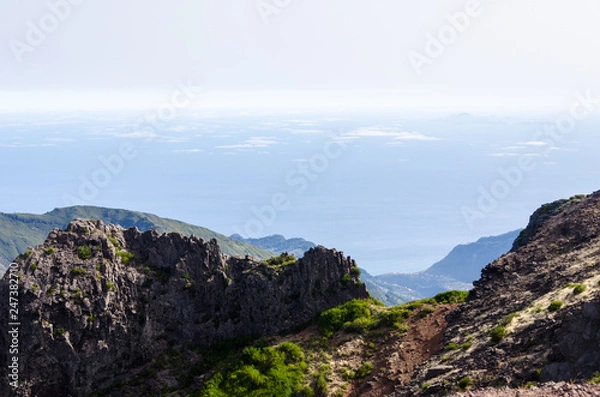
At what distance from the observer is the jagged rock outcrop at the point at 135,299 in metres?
46.6

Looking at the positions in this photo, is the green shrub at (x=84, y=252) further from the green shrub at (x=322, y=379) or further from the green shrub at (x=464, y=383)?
the green shrub at (x=464, y=383)

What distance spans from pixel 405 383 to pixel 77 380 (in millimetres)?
30255

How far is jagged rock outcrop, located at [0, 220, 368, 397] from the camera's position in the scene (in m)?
46.6

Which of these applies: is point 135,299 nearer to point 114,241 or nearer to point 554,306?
point 114,241

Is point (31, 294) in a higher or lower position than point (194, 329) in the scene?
higher

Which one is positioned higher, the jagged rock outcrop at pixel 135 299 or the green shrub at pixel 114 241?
the green shrub at pixel 114 241

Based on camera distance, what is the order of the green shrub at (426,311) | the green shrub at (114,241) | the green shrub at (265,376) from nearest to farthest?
the green shrub at (265,376), the green shrub at (426,311), the green shrub at (114,241)

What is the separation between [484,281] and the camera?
44688 mm

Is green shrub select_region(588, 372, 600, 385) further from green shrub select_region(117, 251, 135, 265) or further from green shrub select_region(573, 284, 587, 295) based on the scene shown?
green shrub select_region(117, 251, 135, 265)

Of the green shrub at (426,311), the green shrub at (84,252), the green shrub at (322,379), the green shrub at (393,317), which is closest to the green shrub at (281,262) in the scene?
the green shrub at (393,317)

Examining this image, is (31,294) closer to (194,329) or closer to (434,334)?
(194,329)

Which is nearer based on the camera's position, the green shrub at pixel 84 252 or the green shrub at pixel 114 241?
the green shrub at pixel 84 252

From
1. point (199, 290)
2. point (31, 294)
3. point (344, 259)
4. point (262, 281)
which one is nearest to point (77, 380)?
point (31, 294)

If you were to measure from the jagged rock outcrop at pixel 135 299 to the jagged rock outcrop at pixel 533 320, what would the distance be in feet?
47.2
